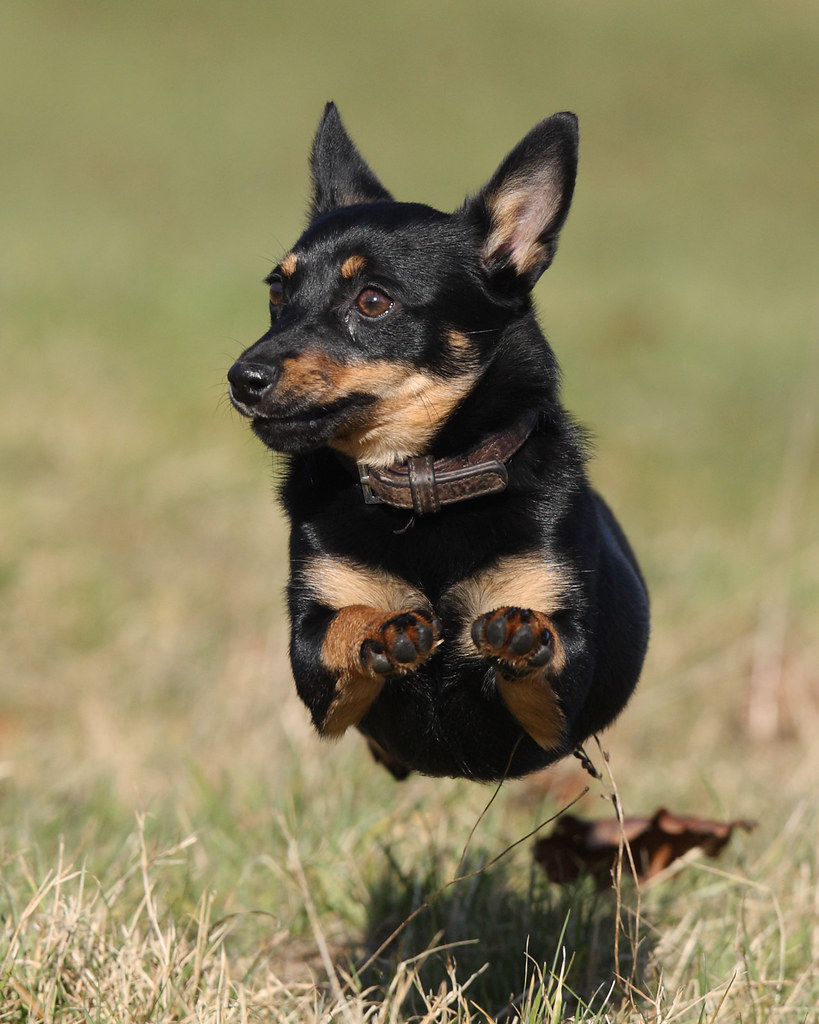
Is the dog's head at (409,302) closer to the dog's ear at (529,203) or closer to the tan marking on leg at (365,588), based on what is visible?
the dog's ear at (529,203)

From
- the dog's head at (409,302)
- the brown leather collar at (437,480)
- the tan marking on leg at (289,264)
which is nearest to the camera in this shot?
the brown leather collar at (437,480)

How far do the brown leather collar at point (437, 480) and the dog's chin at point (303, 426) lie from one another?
0.13m

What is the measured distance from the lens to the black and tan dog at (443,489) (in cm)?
254

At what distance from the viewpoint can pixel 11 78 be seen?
23.0 metres

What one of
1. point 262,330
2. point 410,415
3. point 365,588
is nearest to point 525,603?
point 365,588

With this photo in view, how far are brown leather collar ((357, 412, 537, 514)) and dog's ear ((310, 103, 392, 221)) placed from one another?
1080 mm

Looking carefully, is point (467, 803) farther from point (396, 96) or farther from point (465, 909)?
point (396, 96)

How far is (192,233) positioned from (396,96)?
31.6 feet

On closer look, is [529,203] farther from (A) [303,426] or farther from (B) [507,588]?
(B) [507,588]

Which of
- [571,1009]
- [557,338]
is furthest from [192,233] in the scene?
[571,1009]

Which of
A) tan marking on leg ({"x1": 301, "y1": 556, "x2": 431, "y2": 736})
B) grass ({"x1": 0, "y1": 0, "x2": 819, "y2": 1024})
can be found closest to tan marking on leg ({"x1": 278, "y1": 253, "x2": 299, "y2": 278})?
tan marking on leg ({"x1": 301, "y1": 556, "x2": 431, "y2": 736})

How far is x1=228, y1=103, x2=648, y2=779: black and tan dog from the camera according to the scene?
2.54 m

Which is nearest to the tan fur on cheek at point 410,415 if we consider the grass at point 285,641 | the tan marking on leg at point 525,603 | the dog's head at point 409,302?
the dog's head at point 409,302

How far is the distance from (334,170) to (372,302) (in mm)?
773
